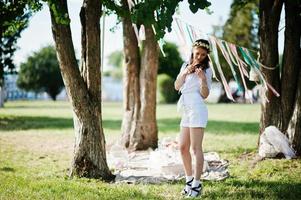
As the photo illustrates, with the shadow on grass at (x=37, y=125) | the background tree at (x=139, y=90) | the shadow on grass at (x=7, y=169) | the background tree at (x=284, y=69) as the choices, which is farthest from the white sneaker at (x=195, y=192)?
the shadow on grass at (x=37, y=125)

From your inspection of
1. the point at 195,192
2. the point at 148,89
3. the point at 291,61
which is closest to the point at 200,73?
the point at 195,192

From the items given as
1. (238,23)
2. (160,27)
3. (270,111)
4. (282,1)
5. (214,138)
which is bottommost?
Answer: (214,138)

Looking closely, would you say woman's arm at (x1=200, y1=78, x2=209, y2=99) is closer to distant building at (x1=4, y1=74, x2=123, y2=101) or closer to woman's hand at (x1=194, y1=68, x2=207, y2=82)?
woman's hand at (x1=194, y1=68, x2=207, y2=82)

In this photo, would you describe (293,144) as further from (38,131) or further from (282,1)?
Result: (38,131)

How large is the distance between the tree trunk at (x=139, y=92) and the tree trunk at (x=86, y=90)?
A: 10.7 feet

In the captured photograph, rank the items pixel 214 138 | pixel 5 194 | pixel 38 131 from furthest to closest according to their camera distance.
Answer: pixel 38 131
pixel 214 138
pixel 5 194

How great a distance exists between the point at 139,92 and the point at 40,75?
1855 inches

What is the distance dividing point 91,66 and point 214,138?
660 cm

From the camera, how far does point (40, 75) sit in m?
54.8

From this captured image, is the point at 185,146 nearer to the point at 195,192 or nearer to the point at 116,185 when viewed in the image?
the point at 195,192

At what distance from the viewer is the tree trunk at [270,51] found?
840 cm

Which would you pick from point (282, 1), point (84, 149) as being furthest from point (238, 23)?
point (84, 149)

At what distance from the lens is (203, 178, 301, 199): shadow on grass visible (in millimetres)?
5250

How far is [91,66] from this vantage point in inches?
256
